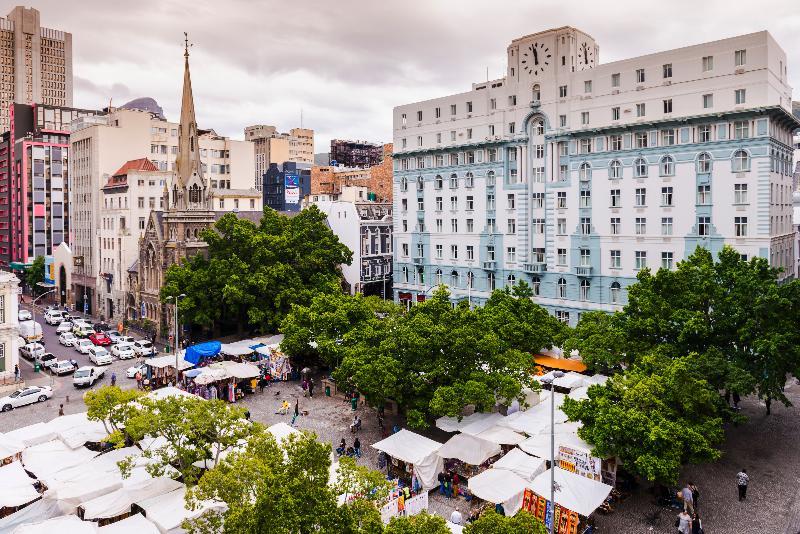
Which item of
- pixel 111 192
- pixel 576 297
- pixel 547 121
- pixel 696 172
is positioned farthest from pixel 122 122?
pixel 696 172

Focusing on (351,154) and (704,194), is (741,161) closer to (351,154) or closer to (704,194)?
(704,194)

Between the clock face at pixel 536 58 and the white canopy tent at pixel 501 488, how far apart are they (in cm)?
4626

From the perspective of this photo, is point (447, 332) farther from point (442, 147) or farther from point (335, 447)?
point (442, 147)

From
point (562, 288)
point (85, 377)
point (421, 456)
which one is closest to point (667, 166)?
point (562, 288)

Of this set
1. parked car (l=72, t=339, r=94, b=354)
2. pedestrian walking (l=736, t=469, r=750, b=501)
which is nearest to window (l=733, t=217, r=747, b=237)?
pedestrian walking (l=736, t=469, r=750, b=501)

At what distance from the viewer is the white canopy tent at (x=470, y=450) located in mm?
31734

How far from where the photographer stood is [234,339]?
65625 mm

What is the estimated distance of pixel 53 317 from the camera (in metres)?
85.5

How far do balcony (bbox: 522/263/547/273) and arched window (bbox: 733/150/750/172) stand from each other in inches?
765

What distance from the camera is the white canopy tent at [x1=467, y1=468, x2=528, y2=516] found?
2788 centimetres

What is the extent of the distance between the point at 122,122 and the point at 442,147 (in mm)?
52372

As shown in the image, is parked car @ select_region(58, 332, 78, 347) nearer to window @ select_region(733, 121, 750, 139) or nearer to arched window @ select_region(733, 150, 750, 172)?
arched window @ select_region(733, 150, 750, 172)

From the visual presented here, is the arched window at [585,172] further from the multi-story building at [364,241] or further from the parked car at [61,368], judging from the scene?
the parked car at [61,368]

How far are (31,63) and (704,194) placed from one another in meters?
200
